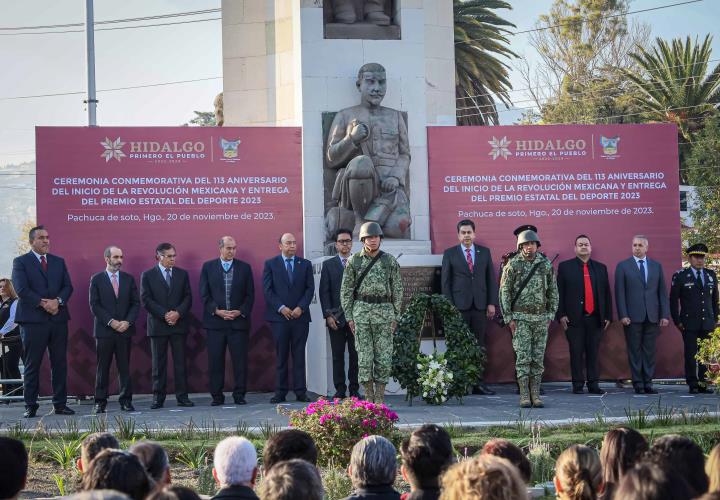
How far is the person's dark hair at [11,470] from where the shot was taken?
462 centimetres

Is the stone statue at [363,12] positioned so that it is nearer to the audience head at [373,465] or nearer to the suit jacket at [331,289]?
the suit jacket at [331,289]

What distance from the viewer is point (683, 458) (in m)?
4.64

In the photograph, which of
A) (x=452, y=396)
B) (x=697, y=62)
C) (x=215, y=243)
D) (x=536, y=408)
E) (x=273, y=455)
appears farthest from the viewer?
(x=697, y=62)

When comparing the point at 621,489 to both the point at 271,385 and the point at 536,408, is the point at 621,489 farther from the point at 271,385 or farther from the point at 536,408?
the point at 271,385

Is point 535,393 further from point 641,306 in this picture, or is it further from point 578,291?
point 641,306

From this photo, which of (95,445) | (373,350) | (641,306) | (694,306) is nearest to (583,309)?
(641,306)

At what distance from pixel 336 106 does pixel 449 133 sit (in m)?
1.65

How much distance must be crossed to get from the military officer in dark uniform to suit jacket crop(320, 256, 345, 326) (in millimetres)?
4546

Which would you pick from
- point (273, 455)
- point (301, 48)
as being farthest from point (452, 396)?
point (273, 455)

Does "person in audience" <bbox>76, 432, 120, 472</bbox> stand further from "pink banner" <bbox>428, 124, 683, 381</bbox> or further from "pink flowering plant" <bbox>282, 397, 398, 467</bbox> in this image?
"pink banner" <bbox>428, 124, 683, 381</bbox>

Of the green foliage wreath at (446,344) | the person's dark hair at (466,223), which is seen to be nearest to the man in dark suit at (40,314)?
the green foliage wreath at (446,344)

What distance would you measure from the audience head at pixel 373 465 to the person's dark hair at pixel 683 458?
1269 millimetres

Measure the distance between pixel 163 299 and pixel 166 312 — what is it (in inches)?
7.3

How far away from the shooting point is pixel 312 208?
50.6ft
